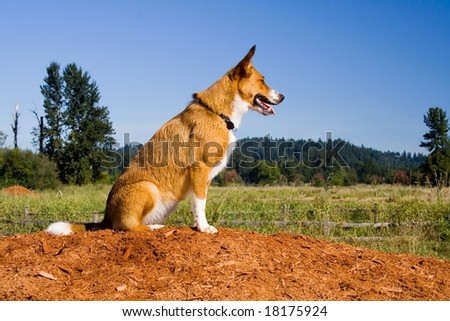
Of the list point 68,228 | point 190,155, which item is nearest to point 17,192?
point 68,228

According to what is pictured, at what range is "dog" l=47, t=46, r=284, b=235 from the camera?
22.8 ft

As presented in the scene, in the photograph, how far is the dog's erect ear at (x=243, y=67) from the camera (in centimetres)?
704

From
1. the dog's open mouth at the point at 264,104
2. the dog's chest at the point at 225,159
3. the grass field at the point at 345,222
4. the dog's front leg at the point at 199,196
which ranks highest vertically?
the dog's open mouth at the point at 264,104

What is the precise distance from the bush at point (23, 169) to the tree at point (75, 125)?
8.31 meters

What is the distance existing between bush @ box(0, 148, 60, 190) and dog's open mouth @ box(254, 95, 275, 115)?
140 ft

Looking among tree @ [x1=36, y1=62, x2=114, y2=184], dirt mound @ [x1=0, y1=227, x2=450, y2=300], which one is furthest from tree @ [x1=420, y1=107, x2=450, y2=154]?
dirt mound @ [x1=0, y1=227, x2=450, y2=300]

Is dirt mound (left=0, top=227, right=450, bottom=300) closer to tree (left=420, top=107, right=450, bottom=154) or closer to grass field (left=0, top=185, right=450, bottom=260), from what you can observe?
grass field (left=0, top=185, right=450, bottom=260)

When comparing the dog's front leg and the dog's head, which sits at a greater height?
the dog's head

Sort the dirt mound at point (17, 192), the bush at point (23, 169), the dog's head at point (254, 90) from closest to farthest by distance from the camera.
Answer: the dog's head at point (254, 90), the dirt mound at point (17, 192), the bush at point (23, 169)

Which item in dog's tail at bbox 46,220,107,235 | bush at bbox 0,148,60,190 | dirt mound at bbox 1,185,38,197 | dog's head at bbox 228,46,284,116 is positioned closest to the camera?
dog's head at bbox 228,46,284,116

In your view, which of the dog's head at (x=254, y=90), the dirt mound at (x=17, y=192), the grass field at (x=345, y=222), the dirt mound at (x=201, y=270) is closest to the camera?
the dirt mound at (x=201, y=270)

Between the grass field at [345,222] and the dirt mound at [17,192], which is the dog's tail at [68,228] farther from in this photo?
the dirt mound at [17,192]

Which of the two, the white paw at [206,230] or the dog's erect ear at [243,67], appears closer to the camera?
the white paw at [206,230]

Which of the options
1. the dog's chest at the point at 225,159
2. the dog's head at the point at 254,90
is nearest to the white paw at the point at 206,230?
the dog's chest at the point at 225,159
